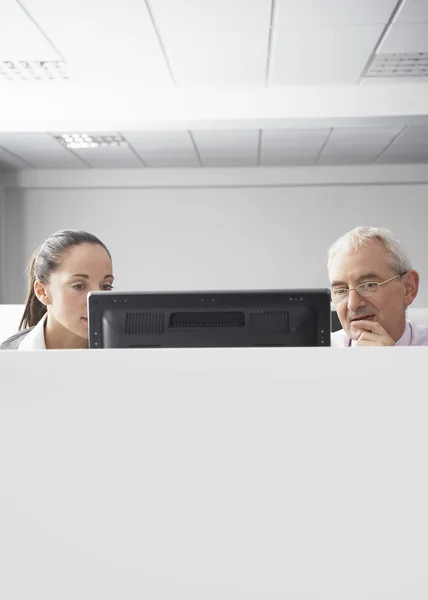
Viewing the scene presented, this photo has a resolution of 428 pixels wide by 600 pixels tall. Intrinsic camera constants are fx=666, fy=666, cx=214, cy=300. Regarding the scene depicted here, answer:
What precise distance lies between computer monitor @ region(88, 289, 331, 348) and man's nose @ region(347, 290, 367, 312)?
2.21 feet

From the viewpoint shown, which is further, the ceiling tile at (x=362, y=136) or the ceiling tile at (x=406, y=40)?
the ceiling tile at (x=362, y=136)

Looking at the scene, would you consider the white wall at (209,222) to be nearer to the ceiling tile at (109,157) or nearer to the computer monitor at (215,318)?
the ceiling tile at (109,157)

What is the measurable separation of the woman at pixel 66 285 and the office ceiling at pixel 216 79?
6.00 feet

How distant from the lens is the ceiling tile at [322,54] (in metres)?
3.76

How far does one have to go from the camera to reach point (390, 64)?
4355 mm

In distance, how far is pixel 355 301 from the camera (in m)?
1.94

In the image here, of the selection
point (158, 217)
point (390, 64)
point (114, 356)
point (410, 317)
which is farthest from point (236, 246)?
point (114, 356)

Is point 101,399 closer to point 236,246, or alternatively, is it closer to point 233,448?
point 233,448

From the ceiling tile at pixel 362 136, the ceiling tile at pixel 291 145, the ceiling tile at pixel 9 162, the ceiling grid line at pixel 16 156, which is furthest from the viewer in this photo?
the ceiling tile at pixel 9 162

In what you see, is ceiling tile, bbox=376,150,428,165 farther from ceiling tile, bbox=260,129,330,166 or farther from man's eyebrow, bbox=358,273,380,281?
man's eyebrow, bbox=358,273,380,281

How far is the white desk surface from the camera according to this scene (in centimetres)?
54

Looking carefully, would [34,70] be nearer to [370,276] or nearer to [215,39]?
[215,39]

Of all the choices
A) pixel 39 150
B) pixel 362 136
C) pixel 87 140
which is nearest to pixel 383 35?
pixel 362 136

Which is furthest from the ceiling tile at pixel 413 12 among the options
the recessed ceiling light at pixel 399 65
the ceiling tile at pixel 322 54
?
the recessed ceiling light at pixel 399 65
